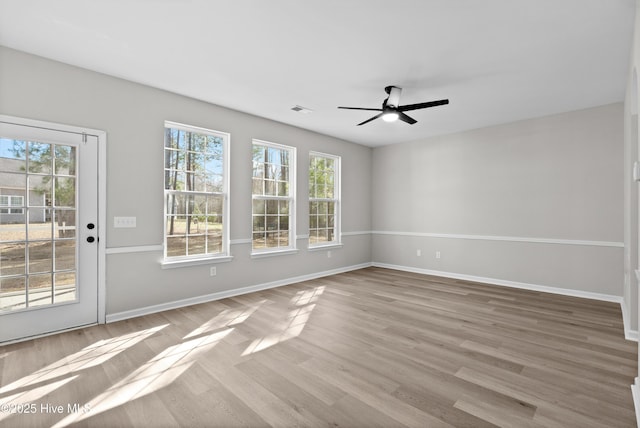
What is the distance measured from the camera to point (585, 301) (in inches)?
169

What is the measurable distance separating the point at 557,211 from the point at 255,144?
4.88 m

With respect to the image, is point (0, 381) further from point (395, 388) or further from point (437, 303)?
point (437, 303)

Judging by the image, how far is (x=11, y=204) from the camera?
292 centimetres

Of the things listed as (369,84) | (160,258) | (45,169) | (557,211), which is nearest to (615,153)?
(557,211)

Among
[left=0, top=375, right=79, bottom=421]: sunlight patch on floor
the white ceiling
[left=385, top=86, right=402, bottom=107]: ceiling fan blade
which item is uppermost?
the white ceiling

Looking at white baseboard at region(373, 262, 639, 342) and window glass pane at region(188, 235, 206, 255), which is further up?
window glass pane at region(188, 235, 206, 255)

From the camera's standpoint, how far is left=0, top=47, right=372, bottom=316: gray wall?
120 inches

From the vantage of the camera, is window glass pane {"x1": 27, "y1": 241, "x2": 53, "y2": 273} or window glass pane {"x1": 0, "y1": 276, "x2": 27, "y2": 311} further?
window glass pane {"x1": 27, "y1": 241, "x2": 53, "y2": 273}

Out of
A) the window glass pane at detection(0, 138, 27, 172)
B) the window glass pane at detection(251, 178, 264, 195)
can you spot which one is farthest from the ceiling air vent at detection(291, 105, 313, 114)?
the window glass pane at detection(0, 138, 27, 172)

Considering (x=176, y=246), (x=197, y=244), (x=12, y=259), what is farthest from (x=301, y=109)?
(x=12, y=259)

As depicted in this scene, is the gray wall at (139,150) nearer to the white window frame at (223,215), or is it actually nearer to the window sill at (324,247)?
the white window frame at (223,215)

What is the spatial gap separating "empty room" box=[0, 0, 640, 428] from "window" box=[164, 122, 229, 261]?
3 centimetres

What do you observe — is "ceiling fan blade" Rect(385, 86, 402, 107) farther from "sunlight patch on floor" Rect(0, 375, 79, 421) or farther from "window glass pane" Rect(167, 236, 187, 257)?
"sunlight patch on floor" Rect(0, 375, 79, 421)

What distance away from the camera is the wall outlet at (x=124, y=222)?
11.5ft
